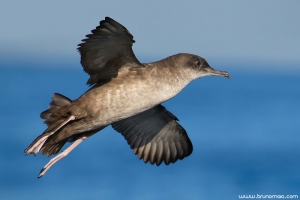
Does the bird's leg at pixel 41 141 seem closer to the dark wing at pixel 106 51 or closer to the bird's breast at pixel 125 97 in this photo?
the bird's breast at pixel 125 97

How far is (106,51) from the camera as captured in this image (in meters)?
8.09

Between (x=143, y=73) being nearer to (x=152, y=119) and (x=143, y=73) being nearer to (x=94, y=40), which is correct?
(x=94, y=40)

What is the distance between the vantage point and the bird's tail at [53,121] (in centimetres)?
800

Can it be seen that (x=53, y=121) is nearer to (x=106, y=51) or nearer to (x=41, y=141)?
(x=41, y=141)

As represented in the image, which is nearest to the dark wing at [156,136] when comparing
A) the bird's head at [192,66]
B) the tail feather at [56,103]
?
the bird's head at [192,66]

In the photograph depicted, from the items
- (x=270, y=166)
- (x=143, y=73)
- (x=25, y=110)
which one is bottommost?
(x=270, y=166)

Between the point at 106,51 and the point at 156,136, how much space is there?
1.76 metres

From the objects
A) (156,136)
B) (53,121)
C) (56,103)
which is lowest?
(156,136)

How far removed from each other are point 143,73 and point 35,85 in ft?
57.1

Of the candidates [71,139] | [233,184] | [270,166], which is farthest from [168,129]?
[270,166]

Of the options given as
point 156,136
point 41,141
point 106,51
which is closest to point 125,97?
point 106,51

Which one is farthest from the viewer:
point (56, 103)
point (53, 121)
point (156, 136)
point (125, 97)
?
point (156, 136)

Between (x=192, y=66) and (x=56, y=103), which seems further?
(x=56, y=103)

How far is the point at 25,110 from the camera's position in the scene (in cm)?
2022
